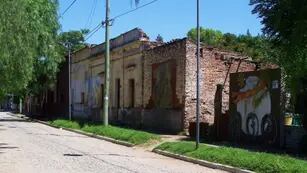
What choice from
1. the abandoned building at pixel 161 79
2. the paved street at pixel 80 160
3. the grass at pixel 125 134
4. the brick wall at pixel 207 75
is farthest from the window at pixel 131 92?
the paved street at pixel 80 160

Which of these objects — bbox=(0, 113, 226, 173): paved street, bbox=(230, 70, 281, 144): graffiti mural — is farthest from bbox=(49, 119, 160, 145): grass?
bbox=(230, 70, 281, 144): graffiti mural

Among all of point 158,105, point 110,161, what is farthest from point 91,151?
point 158,105

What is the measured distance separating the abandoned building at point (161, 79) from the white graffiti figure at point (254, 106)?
5.41 meters

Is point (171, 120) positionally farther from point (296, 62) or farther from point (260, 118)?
point (296, 62)

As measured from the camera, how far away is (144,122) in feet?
118

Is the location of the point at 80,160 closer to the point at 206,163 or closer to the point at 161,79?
the point at 206,163

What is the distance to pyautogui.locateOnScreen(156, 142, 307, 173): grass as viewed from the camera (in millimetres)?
15172

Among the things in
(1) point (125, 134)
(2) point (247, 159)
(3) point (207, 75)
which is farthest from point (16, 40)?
(3) point (207, 75)

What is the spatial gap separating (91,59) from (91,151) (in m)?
28.4

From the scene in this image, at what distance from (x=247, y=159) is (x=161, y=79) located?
55.8 ft

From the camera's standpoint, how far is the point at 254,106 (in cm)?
2419

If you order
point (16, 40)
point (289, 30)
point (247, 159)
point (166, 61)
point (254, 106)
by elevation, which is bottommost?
point (247, 159)

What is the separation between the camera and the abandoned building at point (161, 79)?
30578mm

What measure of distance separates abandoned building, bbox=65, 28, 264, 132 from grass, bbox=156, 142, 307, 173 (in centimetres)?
911
